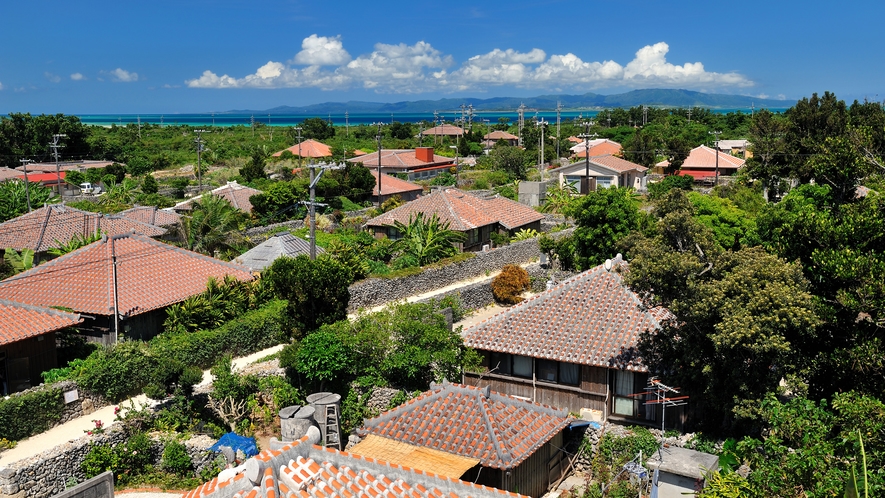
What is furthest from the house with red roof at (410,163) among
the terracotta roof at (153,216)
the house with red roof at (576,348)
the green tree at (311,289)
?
the house with red roof at (576,348)

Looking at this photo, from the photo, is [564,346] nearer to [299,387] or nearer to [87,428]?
[299,387]

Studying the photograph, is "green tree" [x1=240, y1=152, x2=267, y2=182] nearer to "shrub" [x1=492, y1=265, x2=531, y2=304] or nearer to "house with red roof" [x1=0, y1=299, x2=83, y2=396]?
"shrub" [x1=492, y1=265, x2=531, y2=304]

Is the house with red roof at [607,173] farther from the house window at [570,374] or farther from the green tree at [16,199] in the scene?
the house window at [570,374]

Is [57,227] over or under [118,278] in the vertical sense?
over

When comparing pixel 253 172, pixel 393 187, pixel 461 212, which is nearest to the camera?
pixel 461 212

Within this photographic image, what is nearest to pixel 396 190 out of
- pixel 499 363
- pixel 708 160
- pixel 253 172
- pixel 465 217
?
pixel 253 172

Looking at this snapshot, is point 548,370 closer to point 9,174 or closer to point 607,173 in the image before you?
point 607,173
